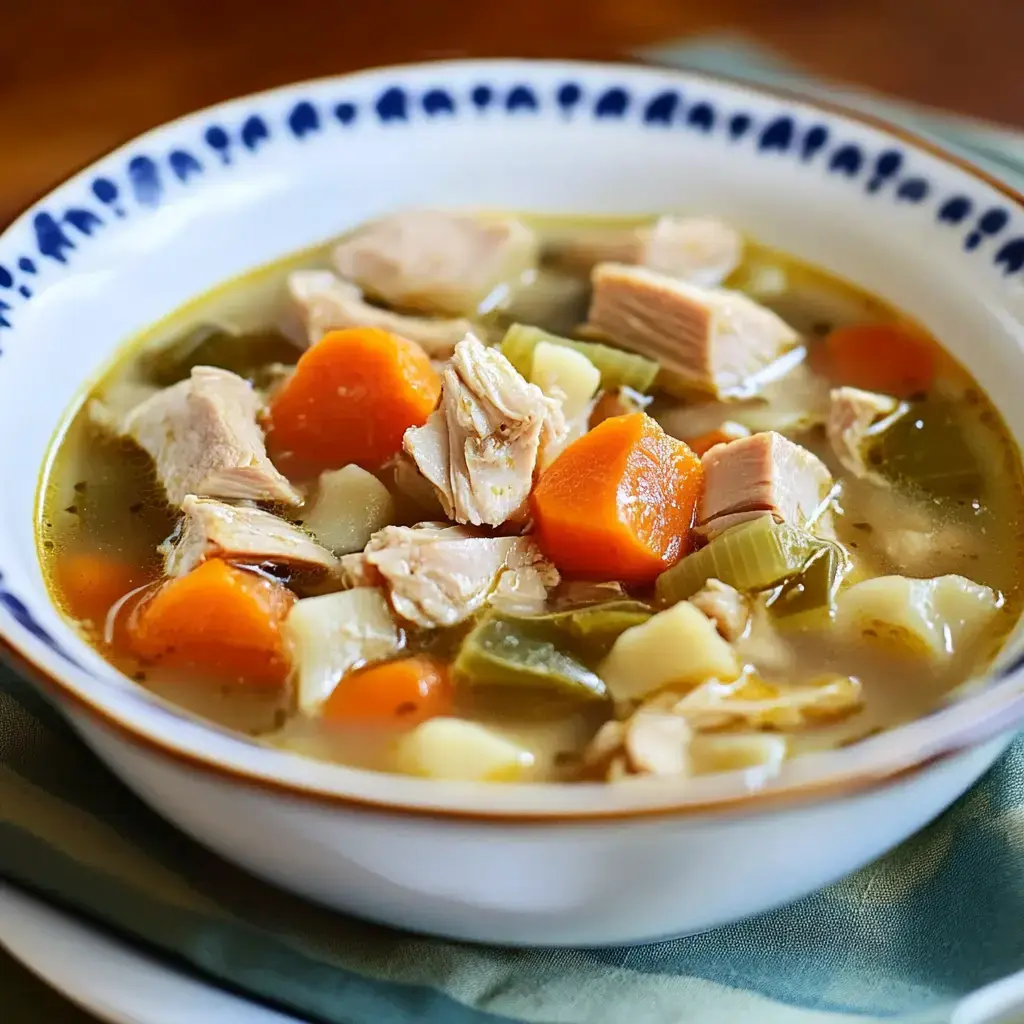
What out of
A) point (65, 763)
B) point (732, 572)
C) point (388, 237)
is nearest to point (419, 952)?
point (65, 763)

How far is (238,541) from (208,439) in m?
0.31

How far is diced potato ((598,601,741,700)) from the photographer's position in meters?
1.76

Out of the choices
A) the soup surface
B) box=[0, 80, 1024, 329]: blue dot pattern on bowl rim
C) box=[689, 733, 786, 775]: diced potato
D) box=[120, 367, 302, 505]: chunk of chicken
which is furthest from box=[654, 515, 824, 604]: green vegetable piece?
box=[0, 80, 1024, 329]: blue dot pattern on bowl rim

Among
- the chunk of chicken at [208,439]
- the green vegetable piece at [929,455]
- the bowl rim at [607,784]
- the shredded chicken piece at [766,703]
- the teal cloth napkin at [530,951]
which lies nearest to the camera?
the bowl rim at [607,784]

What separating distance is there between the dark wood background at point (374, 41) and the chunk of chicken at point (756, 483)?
2390 mm

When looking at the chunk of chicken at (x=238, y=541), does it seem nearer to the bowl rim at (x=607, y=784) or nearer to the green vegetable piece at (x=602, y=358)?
the bowl rim at (x=607, y=784)

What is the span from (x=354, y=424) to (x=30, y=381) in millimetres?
579

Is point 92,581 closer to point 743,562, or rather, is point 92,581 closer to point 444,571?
point 444,571

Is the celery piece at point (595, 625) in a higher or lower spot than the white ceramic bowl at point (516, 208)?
lower

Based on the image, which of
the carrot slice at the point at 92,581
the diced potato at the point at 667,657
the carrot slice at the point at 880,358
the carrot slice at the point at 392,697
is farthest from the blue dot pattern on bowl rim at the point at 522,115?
the diced potato at the point at 667,657

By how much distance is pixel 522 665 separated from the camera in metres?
1.78

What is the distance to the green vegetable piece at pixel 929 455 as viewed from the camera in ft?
7.38

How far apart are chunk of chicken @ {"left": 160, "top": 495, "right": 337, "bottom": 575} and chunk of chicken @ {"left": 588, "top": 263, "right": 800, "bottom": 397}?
85 centimetres

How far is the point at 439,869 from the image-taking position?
1427 mm
